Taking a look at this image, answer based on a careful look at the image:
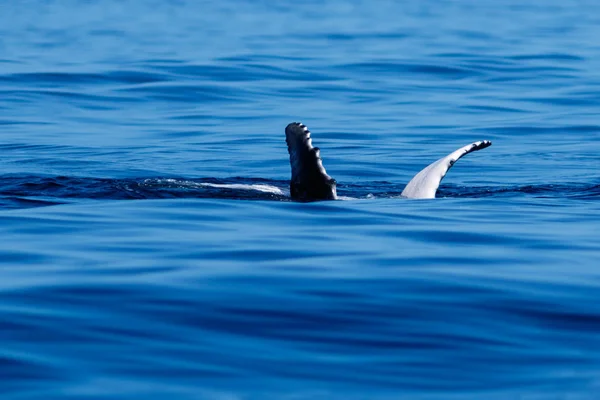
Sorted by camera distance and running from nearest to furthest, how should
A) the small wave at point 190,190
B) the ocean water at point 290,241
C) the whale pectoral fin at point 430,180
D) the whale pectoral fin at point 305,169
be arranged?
the ocean water at point 290,241 < the whale pectoral fin at point 305,169 < the small wave at point 190,190 < the whale pectoral fin at point 430,180

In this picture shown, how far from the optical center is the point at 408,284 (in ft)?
25.2

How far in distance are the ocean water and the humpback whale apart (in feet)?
0.49

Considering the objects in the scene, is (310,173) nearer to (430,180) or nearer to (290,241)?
(430,180)

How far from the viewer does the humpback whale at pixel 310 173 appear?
36.1ft

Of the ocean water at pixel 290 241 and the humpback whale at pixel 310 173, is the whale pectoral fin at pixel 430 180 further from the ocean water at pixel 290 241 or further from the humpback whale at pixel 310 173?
the ocean water at pixel 290 241

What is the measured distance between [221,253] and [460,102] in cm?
1600

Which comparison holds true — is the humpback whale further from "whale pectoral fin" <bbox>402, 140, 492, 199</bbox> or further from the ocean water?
the ocean water

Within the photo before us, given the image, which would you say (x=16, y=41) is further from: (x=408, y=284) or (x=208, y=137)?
(x=408, y=284)

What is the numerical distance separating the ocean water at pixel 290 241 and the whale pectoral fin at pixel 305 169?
0.15 m

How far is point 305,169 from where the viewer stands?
11.1 m

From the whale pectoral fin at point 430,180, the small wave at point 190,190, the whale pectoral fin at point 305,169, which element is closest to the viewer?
the whale pectoral fin at point 305,169

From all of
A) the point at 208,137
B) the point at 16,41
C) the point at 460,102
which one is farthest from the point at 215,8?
the point at 208,137

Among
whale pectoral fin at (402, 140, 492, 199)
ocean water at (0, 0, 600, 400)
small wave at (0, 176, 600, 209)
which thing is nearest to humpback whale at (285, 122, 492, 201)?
whale pectoral fin at (402, 140, 492, 199)

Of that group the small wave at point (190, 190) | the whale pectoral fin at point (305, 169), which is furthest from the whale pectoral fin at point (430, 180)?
the whale pectoral fin at point (305, 169)
